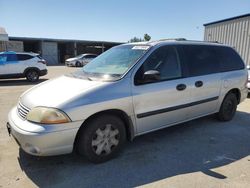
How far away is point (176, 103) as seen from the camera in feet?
13.6

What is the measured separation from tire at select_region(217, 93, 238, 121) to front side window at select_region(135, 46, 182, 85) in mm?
1764

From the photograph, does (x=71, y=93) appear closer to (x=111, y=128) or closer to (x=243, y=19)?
(x=111, y=128)

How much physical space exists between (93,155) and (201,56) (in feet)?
9.26

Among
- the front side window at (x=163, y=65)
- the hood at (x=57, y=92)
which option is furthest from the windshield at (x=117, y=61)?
the hood at (x=57, y=92)

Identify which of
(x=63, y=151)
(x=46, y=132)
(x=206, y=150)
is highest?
(x=46, y=132)

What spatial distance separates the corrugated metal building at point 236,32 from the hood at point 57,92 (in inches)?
489

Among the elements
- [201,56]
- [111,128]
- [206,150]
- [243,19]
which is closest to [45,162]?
[111,128]

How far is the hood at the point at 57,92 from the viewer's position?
311cm

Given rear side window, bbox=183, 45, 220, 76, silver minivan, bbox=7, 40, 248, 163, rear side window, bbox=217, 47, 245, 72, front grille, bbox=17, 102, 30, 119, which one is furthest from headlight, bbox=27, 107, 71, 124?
rear side window, bbox=217, 47, 245, 72

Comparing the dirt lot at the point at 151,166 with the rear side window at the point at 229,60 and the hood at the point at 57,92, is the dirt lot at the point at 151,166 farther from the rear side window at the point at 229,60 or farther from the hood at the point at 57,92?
the rear side window at the point at 229,60

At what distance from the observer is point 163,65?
4.06m

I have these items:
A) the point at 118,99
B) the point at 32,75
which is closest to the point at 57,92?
the point at 118,99

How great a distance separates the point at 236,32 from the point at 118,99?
12.8m

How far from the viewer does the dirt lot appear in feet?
9.93
